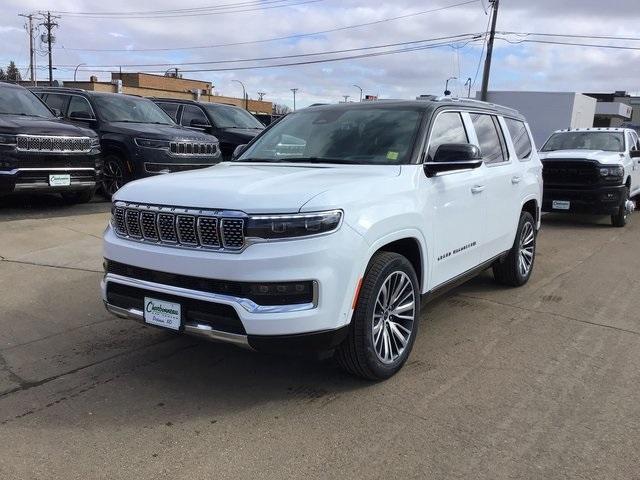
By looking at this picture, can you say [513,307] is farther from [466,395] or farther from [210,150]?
[210,150]

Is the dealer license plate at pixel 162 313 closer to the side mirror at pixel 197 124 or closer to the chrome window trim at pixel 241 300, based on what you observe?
the chrome window trim at pixel 241 300

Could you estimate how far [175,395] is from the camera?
12.4 ft

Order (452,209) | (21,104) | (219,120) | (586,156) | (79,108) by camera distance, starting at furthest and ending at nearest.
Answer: (219,120) → (586,156) → (79,108) → (21,104) → (452,209)

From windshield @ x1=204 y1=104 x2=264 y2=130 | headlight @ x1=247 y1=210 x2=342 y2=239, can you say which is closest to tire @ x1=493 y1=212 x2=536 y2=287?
headlight @ x1=247 y1=210 x2=342 y2=239

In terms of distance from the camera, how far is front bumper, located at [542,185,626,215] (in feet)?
36.9

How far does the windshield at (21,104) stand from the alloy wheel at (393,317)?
25.8 feet

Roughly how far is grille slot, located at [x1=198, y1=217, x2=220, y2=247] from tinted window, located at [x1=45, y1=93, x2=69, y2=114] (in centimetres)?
915

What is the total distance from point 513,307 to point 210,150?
690 centimetres

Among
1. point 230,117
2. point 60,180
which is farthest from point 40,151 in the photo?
point 230,117

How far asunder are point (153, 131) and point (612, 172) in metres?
8.57

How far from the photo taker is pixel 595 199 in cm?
1126

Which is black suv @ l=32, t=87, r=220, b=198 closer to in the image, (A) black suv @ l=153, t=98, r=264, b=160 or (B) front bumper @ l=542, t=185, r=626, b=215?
(A) black suv @ l=153, t=98, r=264, b=160

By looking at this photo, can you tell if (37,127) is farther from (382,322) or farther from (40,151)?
(382,322)

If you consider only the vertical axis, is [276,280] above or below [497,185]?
below
